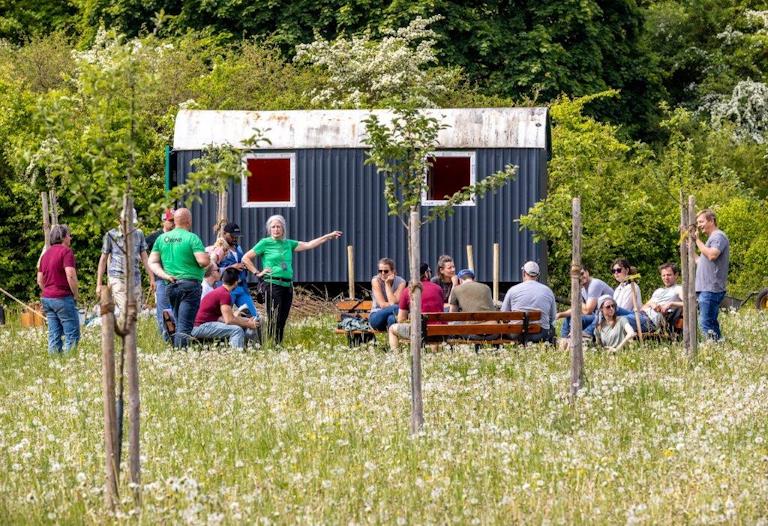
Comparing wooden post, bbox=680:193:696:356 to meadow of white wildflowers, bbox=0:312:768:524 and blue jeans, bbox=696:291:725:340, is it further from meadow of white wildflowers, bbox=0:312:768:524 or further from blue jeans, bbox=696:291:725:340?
blue jeans, bbox=696:291:725:340

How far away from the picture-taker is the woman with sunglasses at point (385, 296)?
17641 millimetres

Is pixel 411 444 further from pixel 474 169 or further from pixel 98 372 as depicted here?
pixel 474 169

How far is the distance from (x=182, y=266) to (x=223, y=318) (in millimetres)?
913

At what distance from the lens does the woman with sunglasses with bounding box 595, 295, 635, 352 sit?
56.4ft

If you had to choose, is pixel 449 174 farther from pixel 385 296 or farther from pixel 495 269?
pixel 385 296

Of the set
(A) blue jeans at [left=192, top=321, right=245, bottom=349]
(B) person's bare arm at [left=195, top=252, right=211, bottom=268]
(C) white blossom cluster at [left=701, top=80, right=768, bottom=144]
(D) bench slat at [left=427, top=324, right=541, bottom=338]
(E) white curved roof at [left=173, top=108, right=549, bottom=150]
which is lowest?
(A) blue jeans at [left=192, top=321, right=245, bottom=349]

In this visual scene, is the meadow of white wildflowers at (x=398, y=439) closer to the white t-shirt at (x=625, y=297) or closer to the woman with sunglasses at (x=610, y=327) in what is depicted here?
the woman with sunglasses at (x=610, y=327)

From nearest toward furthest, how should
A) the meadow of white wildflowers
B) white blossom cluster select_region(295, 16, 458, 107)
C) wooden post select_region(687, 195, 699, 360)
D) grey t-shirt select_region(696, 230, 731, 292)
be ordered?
the meadow of white wildflowers < wooden post select_region(687, 195, 699, 360) < grey t-shirt select_region(696, 230, 731, 292) < white blossom cluster select_region(295, 16, 458, 107)

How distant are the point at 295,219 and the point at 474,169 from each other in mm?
3383

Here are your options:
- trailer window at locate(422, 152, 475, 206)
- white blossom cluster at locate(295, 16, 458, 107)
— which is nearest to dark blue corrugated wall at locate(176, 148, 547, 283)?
trailer window at locate(422, 152, 475, 206)

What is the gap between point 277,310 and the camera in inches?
709

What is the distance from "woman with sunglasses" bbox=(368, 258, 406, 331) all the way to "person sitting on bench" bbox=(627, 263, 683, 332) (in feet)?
8.86

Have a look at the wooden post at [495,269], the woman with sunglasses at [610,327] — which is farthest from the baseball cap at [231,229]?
the wooden post at [495,269]

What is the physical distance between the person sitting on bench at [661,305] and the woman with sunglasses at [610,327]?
0.24m
